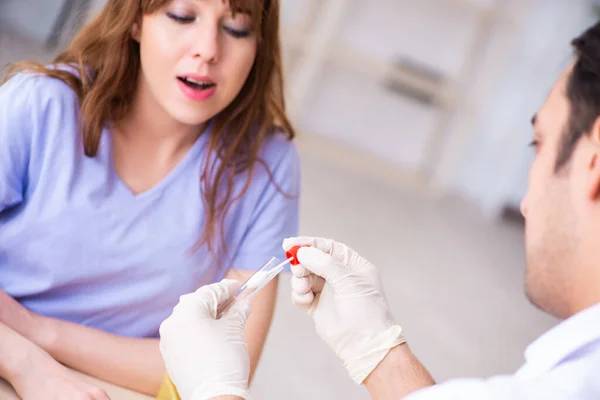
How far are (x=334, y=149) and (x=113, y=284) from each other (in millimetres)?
3636

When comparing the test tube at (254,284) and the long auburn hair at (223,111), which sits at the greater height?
the long auburn hair at (223,111)

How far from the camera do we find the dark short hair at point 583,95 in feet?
2.67

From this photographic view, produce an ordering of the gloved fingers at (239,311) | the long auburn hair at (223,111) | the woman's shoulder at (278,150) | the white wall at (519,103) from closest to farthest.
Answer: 1. the gloved fingers at (239,311)
2. the long auburn hair at (223,111)
3. the woman's shoulder at (278,150)
4. the white wall at (519,103)

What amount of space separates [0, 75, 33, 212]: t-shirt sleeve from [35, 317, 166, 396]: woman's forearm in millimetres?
192

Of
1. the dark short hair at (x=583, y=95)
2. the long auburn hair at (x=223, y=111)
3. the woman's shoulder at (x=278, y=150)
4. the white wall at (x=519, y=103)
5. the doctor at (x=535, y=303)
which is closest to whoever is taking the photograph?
the doctor at (x=535, y=303)

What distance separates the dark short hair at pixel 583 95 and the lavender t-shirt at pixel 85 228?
0.52 metres

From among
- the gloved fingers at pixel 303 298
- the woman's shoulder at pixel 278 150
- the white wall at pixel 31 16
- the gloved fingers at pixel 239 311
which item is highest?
the woman's shoulder at pixel 278 150

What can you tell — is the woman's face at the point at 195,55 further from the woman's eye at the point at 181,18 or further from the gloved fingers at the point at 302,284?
the gloved fingers at the point at 302,284

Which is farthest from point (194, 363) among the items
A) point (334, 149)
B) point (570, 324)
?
point (334, 149)

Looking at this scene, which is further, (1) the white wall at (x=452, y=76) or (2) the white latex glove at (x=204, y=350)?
(1) the white wall at (x=452, y=76)

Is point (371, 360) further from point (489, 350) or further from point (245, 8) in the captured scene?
point (489, 350)

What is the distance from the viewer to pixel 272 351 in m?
2.14

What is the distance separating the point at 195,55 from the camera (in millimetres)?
1102

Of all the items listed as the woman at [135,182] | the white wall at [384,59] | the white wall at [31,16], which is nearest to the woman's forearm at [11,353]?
the woman at [135,182]
